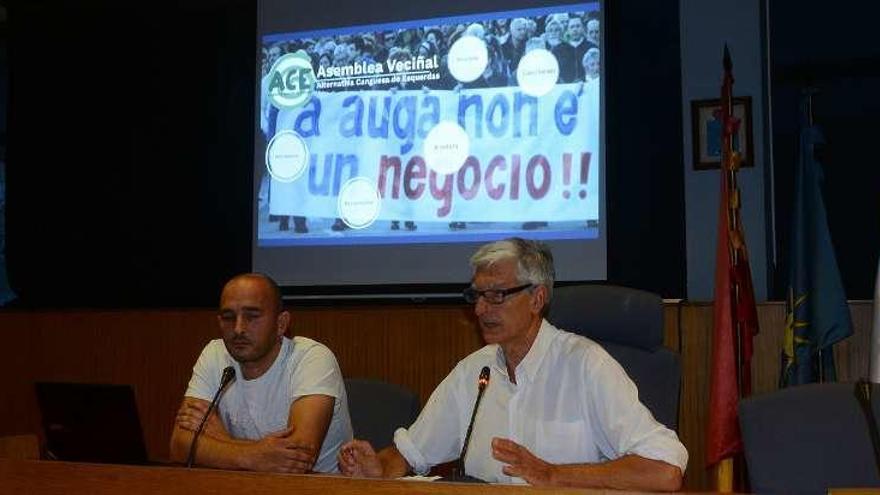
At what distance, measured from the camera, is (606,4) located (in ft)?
13.8

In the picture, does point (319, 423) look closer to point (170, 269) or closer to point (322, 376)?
point (322, 376)

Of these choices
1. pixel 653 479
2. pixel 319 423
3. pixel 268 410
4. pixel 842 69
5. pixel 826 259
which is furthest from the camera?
pixel 842 69

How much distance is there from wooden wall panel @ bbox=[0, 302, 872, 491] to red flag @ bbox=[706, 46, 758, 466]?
0.32 meters

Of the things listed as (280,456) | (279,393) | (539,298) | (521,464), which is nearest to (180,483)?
(521,464)

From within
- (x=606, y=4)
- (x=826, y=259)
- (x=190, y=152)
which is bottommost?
(x=826, y=259)

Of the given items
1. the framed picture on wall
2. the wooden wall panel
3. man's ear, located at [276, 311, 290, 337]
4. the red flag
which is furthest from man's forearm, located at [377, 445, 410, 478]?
the framed picture on wall

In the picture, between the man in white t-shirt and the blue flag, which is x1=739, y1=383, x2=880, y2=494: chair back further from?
the blue flag

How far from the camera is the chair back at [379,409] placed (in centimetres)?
288

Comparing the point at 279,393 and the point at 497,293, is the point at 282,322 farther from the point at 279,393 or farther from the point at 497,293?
the point at 497,293

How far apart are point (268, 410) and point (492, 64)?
2.03 metres

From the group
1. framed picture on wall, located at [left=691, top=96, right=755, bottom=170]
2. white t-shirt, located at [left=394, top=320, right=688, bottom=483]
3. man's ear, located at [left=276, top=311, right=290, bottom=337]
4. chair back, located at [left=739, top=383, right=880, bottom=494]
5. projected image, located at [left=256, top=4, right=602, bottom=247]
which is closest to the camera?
chair back, located at [left=739, top=383, right=880, bottom=494]

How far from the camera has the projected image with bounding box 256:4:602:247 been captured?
4.20 metres

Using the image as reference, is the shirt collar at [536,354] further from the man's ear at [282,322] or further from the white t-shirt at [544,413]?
the man's ear at [282,322]

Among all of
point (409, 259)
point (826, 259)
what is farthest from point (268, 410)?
point (826, 259)
